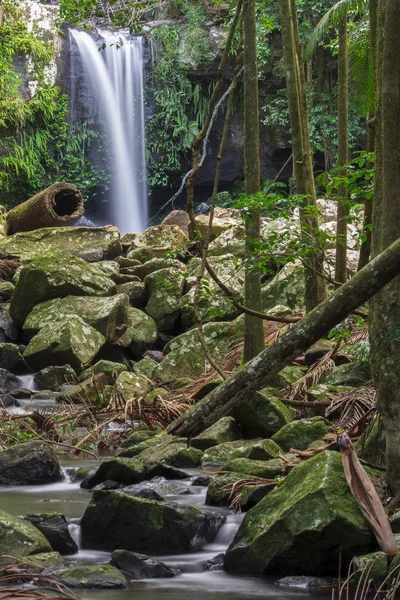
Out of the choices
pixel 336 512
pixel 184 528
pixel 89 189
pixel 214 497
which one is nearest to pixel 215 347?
pixel 214 497

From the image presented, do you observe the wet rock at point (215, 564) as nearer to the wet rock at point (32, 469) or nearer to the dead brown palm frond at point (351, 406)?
the dead brown palm frond at point (351, 406)

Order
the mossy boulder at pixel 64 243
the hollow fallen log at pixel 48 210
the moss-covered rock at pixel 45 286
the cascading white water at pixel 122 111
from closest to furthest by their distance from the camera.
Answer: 1. the moss-covered rock at pixel 45 286
2. the mossy boulder at pixel 64 243
3. the hollow fallen log at pixel 48 210
4. the cascading white water at pixel 122 111

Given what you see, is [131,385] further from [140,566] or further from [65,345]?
[140,566]

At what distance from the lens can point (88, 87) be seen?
2606 centimetres

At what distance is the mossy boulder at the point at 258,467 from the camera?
544cm

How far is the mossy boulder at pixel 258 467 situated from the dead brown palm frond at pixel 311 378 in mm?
2228

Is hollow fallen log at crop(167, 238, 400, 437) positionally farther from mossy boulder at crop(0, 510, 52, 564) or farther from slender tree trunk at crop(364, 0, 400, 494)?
mossy boulder at crop(0, 510, 52, 564)

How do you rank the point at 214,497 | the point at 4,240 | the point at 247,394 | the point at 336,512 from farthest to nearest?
Result: the point at 4,240, the point at 214,497, the point at 336,512, the point at 247,394

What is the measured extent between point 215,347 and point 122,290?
144 inches

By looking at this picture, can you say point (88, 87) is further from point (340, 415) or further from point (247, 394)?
point (247, 394)

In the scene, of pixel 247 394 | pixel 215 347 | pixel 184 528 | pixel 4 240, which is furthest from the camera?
pixel 4 240

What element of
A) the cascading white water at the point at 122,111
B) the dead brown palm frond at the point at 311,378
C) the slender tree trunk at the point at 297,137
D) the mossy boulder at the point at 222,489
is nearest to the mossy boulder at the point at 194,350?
the slender tree trunk at the point at 297,137

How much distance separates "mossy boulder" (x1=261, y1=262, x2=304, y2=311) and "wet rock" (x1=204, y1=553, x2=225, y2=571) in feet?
26.0

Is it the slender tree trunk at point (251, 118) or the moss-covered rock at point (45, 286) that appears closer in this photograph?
the slender tree trunk at point (251, 118)
